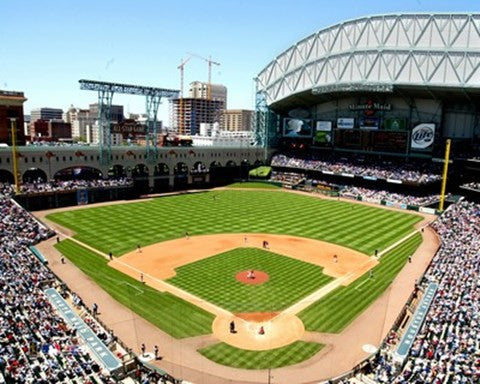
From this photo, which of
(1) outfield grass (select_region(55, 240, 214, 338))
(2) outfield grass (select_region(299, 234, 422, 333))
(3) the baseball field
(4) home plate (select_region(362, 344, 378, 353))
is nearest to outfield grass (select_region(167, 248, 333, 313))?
(3) the baseball field

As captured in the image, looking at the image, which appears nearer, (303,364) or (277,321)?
(303,364)

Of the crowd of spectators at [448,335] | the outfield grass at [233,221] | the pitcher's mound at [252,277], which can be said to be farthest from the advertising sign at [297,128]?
the pitcher's mound at [252,277]

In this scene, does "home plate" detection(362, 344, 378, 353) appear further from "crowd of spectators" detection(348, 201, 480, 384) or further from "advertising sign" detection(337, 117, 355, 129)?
"advertising sign" detection(337, 117, 355, 129)

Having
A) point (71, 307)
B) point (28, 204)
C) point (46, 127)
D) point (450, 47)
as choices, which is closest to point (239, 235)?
point (71, 307)

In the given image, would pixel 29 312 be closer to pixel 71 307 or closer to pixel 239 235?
pixel 71 307

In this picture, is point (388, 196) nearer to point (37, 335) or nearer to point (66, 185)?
point (66, 185)

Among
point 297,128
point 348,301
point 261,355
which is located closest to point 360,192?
point 297,128

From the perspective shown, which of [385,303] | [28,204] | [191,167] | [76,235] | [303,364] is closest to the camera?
[303,364]
